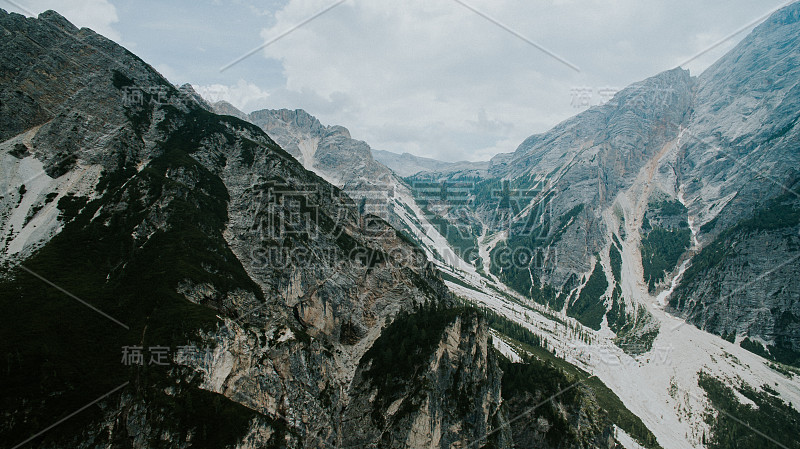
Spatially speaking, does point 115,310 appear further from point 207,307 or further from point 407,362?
point 407,362

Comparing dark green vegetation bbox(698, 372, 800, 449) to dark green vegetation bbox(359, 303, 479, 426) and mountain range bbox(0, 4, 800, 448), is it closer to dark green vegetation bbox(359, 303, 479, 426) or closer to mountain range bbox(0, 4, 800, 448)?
mountain range bbox(0, 4, 800, 448)

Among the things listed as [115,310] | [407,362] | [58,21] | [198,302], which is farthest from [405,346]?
[58,21]

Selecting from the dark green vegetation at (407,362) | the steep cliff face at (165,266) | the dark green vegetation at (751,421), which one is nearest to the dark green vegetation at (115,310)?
the steep cliff face at (165,266)

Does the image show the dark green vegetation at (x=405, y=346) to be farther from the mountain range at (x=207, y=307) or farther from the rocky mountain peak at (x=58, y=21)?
the rocky mountain peak at (x=58, y=21)

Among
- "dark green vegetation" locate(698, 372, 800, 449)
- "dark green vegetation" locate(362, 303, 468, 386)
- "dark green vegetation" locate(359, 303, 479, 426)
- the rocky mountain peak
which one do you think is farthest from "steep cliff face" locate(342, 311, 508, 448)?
the rocky mountain peak

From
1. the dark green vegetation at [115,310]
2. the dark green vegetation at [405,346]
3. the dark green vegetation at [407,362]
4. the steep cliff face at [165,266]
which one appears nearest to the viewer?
the dark green vegetation at [115,310]

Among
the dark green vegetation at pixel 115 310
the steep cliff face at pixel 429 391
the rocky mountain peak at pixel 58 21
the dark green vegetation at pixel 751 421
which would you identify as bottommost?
the dark green vegetation at pixel 751 421
